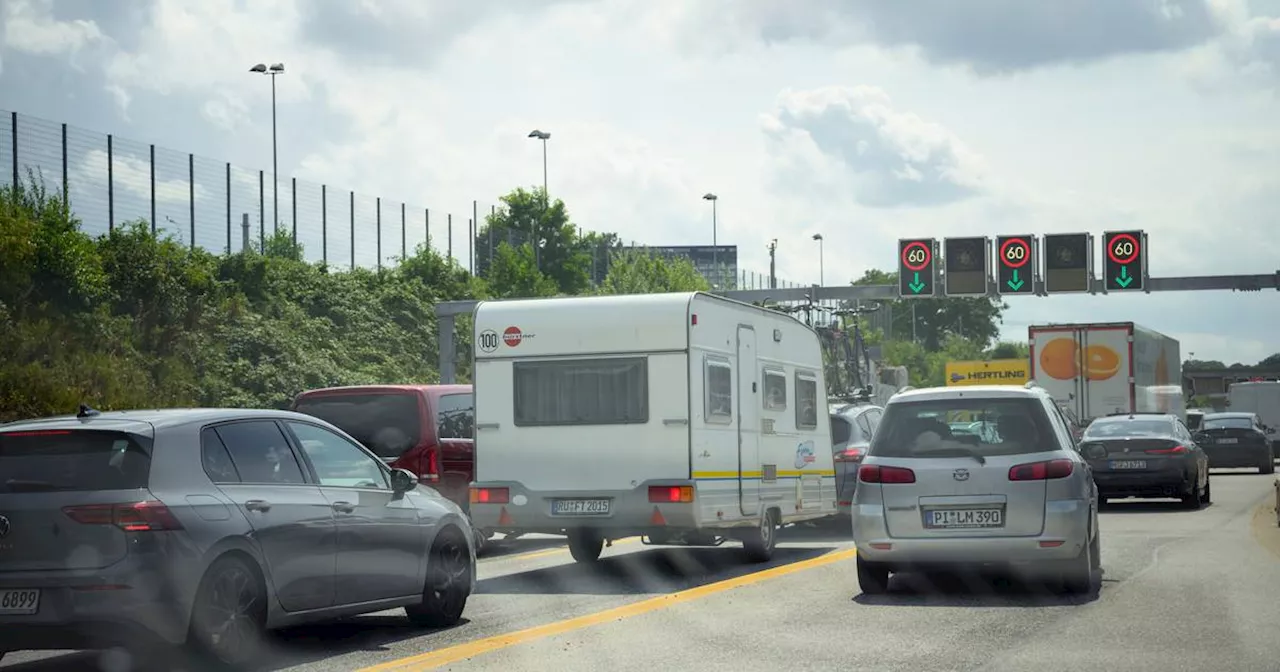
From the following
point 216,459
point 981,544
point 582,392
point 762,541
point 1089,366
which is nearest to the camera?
point 216,459

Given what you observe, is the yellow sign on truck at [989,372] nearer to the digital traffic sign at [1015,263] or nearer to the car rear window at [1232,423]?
the car rear window at [1232,423]

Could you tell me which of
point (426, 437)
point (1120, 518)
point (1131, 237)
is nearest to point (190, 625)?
point (426, 437)

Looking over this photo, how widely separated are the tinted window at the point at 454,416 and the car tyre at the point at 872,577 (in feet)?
17.6

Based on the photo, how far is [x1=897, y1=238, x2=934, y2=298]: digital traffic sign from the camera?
40.9 meters

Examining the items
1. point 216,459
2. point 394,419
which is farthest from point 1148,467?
point 216,459

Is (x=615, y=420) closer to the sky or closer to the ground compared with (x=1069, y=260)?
closer to the ground

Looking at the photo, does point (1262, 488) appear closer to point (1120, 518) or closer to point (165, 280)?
point (1120, 518)

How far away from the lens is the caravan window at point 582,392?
1575cm

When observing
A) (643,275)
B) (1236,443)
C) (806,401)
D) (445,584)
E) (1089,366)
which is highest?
(643,275)

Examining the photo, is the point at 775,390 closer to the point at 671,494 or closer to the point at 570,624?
the point at 671,494

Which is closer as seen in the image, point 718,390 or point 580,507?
point 580,507

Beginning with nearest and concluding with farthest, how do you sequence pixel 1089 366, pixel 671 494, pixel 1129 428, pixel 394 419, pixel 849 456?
1. pixel 671 494
2. pixel 394 419
3. pixel 849 456
4. pixel 1129 428
5. pixel 1089 366

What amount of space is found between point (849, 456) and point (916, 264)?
2015 centimetres

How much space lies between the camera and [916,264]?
1614 inches
